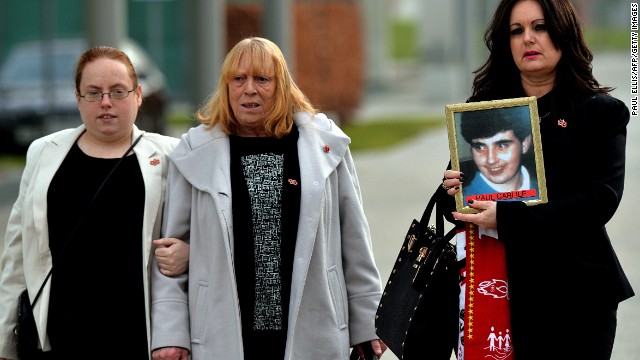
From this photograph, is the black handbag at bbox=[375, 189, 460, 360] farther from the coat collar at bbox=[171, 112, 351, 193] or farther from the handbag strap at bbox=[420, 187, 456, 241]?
the coat collar at bbox=[171, 112, 351, 193]

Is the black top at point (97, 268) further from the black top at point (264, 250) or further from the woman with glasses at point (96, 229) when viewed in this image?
the black top at point (264, 250)

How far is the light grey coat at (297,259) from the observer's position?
4.03 meters

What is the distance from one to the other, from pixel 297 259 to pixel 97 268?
695 millimetres

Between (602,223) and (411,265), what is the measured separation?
2.12 feet

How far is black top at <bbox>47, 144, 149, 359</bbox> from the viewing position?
13.4 ft

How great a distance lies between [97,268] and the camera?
407 cm

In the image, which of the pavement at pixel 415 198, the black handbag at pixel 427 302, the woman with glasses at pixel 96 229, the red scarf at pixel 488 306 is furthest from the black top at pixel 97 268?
the pavement at pixel 415 198

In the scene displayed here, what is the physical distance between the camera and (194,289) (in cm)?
409

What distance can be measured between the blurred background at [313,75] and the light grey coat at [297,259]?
896mm

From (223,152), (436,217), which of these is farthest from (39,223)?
(436,217)

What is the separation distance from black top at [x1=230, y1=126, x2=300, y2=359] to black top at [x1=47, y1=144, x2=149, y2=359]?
0.36m

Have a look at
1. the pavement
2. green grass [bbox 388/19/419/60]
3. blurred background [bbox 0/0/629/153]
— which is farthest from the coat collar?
green grass [bbox 388/19/419/60]

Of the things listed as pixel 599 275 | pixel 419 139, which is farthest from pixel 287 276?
pixel 419 139

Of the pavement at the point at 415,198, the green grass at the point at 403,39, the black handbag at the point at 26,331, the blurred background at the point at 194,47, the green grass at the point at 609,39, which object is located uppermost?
the green grass at the point at 403,39
